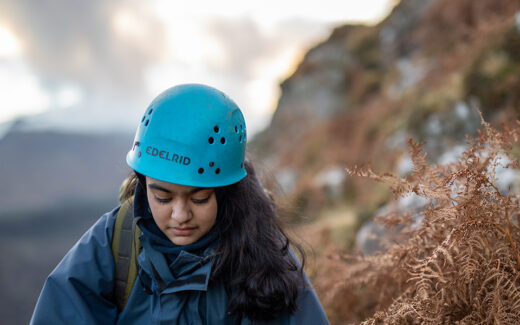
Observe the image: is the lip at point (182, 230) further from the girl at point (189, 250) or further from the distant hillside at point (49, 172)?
the distant hillside at point (49, 172)

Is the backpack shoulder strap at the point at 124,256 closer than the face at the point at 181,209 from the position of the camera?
No

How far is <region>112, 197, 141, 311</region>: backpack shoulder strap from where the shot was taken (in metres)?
2.16

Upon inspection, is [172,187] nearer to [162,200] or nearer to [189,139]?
[162,200]

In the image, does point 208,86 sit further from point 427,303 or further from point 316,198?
point 316,198

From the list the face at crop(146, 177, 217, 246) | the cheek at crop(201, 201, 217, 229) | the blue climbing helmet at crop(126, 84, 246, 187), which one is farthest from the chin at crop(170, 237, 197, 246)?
the blue climbing helmet at crop(126, 84, 246, 187)

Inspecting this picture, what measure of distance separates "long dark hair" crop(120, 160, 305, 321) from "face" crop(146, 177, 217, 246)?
0.17m

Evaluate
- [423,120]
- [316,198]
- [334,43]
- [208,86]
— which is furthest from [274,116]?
[208,86]

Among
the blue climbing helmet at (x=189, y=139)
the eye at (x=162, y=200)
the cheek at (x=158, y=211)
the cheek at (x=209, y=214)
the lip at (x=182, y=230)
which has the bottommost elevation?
the lip at (x=182, y=230)

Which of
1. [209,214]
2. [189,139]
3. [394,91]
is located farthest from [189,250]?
[394,91]

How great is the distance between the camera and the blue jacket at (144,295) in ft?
6.53

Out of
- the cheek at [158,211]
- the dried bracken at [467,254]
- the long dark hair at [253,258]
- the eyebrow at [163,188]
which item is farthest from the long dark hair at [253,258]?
the dried bracken at [467,254]

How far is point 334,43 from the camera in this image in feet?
72.7

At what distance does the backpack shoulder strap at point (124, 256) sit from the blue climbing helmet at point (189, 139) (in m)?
0.47

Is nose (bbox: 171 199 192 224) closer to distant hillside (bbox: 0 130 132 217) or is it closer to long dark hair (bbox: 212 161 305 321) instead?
long dark hair (bbox: 212 161 305 321)
